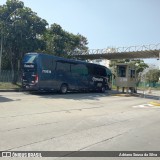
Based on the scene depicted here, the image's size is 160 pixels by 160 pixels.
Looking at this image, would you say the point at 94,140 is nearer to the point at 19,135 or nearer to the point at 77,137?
the point at 77,137

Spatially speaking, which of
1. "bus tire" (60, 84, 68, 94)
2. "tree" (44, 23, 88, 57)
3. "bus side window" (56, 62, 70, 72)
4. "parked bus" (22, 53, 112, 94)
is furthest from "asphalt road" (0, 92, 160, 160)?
"tree" (44, 23, 88, 57)

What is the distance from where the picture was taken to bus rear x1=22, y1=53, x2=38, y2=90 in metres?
23.5

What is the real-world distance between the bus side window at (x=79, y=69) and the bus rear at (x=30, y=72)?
16.2ft

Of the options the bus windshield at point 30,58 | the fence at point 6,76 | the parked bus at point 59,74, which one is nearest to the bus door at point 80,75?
the parked bus at point 59,74

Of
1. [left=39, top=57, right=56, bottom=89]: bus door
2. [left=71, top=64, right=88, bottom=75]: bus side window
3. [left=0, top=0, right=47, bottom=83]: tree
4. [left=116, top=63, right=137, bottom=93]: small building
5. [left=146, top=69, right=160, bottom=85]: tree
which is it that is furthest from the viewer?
[left=146, top=69, right=160, bottom=85]: tree

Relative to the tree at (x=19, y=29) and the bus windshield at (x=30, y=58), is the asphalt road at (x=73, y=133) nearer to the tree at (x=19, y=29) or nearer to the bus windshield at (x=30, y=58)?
the bus windshield at (x=30, y=58)

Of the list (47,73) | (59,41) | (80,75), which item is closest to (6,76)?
(59,41)

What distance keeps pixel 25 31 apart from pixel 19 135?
2235cm

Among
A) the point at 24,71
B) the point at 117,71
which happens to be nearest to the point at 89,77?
the point at 117,71

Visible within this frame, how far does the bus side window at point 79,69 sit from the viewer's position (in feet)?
91.2

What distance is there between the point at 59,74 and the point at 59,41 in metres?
12.0

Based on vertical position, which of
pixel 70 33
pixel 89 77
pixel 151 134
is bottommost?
pixel 151 134

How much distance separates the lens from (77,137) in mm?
8492

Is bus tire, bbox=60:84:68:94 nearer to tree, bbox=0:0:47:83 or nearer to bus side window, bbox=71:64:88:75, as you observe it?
bus side window, bbox=71:64:88:75
